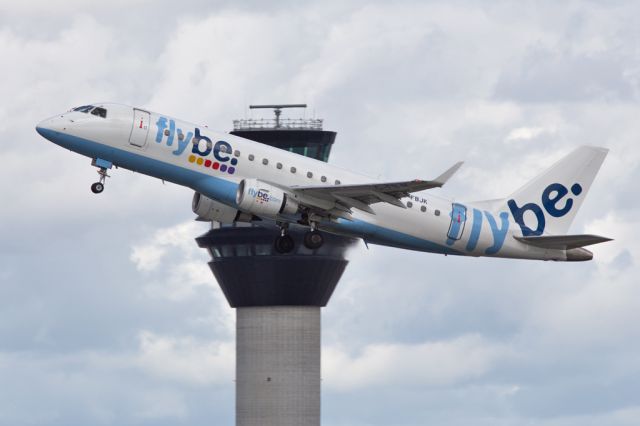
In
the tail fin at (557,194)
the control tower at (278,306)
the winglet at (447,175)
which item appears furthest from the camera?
the control tower at (278,306)

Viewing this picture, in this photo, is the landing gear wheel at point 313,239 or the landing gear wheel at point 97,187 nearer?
the landing gear wheel at point 97,187

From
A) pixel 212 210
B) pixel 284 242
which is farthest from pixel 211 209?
pixel 284 242

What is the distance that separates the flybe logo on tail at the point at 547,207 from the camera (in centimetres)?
9919

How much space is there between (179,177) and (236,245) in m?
65.5

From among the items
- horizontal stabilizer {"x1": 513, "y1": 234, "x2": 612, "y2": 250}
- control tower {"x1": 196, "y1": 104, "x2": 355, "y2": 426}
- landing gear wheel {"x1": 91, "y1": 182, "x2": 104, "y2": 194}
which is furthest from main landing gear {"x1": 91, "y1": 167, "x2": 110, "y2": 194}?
control tower {"x1": 196, "y1": 104, "x2": 355, "y2": 426}

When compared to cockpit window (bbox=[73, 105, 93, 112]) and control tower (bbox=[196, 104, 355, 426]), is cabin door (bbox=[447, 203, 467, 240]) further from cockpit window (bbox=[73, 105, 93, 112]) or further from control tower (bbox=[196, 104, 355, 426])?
control tower (bbox=[196, 104, 355, 426])

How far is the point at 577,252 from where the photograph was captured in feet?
320

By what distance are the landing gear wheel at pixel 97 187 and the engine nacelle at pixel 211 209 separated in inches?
264

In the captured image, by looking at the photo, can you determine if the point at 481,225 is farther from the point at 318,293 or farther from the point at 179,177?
the point at 318,293

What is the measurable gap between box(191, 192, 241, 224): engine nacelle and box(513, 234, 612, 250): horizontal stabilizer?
15008 millimetres

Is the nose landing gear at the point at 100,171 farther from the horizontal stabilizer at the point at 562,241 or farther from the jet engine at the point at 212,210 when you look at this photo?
the horizontal stabilizer at the point at 562,241

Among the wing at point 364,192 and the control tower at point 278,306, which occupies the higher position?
the control tower at point 278,306

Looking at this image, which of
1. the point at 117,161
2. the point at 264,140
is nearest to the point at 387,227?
the point at 117,161

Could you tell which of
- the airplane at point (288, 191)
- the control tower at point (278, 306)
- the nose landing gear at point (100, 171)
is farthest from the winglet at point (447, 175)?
the control tower at point (278, 306)
